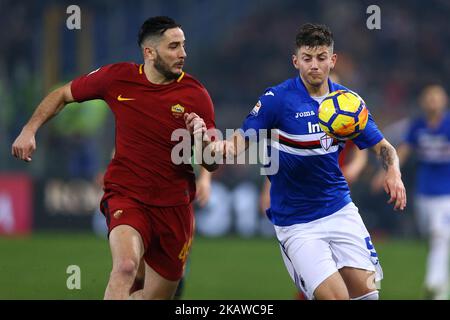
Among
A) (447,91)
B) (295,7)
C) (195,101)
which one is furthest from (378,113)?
(195,101)

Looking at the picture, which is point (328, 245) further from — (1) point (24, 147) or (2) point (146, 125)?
(1) point (24, 147)

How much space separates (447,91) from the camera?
20141mm

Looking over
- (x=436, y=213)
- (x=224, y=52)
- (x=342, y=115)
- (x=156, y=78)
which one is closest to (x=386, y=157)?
(x=342, y=115)

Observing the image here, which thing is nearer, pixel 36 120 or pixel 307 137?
pixel 307 137

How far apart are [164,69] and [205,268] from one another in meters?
6.51

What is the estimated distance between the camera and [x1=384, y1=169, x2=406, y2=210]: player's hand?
6.55m

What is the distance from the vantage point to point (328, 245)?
7.02 meters

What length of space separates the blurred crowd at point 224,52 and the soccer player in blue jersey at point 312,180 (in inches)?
408

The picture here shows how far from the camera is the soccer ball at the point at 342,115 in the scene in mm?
6645

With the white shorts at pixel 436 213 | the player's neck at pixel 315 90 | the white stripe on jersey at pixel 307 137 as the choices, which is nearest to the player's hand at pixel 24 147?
the white stripe on jersey at pixel 307 137

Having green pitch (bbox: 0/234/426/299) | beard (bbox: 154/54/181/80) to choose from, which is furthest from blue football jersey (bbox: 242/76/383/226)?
green pitch (bbox: 0/234/426/299)

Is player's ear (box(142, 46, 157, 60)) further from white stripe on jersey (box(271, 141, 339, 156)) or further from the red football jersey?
white stripe on jersey (box(271, 141, 339, 156))

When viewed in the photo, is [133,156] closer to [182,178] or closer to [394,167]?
[182,178]

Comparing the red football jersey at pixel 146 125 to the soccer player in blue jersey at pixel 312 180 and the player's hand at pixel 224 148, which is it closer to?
the soccer player in blue jersey at pixel 312 180
